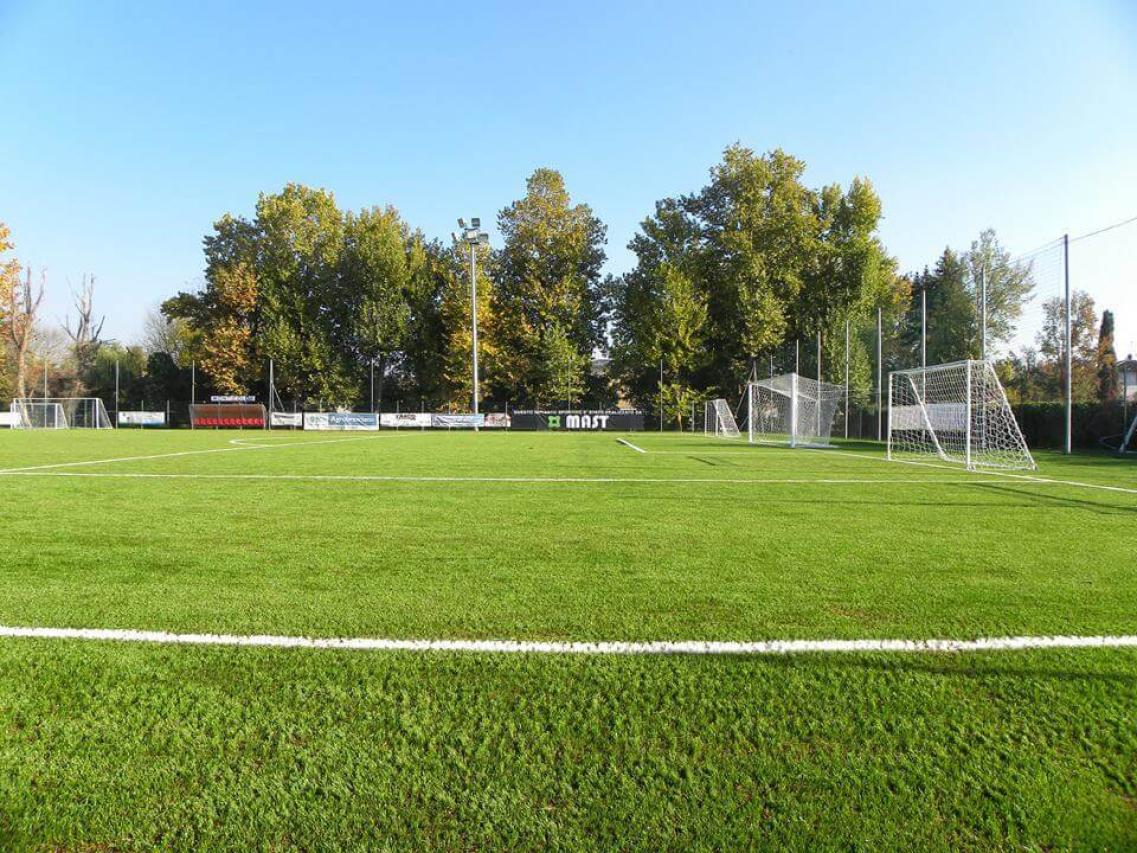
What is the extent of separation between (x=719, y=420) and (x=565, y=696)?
34144 millimetres

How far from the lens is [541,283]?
44094 millimetres

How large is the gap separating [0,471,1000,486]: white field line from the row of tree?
2963cm

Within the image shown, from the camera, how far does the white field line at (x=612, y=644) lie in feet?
8.78

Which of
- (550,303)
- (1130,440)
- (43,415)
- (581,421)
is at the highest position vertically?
(550,303)

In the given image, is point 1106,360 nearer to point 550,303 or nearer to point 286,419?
point 550,303

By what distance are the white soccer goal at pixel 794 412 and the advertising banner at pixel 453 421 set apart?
17.6 m

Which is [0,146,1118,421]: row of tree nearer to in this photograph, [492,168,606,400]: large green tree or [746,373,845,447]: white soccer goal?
[492,168,606,400]: large green tree

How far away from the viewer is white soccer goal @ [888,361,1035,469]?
1424 centimetres

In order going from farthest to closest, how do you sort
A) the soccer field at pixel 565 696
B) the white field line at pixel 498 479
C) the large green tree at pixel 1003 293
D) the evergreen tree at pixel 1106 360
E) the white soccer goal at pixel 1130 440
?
the evergreen tree at pixel 1106 360 < the large green tree at pixel 1003 293 < the white soccer goal at pixel 1130 440 < the white field line at pixel 498 479 < the soccer field at pixel 565 696

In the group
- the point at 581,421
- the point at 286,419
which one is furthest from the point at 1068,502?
the point at 286,419

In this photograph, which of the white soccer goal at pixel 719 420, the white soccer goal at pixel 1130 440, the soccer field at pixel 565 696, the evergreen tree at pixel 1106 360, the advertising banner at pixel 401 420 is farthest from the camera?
the advertising banner at pixel 401 420

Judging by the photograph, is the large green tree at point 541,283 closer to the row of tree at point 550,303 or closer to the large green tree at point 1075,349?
the row of tree at point 550,303

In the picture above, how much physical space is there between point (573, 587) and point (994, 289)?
1163 inches

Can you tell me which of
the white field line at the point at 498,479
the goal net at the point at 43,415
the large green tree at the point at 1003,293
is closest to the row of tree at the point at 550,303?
the goal net at the point at 43,415
